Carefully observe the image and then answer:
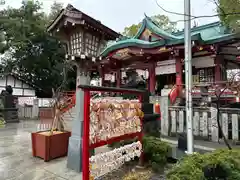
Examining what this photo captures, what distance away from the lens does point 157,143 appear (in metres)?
3.66

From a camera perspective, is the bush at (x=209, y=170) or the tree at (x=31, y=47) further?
the tree at (x=31, y=47)

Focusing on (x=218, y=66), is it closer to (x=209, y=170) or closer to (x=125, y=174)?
(x=125, y=174)

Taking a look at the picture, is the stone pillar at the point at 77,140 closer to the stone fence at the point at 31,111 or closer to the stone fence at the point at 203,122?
the stone fence at the point at 203,122

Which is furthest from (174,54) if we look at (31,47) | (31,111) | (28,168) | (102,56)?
(31,47)

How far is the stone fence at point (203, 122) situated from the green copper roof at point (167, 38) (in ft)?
12.8

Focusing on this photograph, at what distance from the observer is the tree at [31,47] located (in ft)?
44.0

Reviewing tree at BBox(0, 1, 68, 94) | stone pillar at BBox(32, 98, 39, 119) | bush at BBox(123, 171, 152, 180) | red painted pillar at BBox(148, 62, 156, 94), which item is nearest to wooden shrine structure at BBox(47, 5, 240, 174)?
A: bush at BBox(123, 171, 152, 180)

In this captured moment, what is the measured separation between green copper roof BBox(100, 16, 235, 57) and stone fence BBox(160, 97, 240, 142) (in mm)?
3903

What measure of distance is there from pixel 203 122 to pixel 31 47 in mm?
15975

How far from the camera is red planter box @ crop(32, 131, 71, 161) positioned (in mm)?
Result: 3922

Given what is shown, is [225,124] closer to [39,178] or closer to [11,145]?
[39,178]

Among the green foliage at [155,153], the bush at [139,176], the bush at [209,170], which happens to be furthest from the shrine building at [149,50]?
the bush at [209,170]

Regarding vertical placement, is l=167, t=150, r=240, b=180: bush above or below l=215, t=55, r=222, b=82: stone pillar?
below

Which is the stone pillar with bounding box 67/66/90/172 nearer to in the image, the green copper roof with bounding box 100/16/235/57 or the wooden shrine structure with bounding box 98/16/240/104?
the green copper roof with bounding box 100/16/235/57
